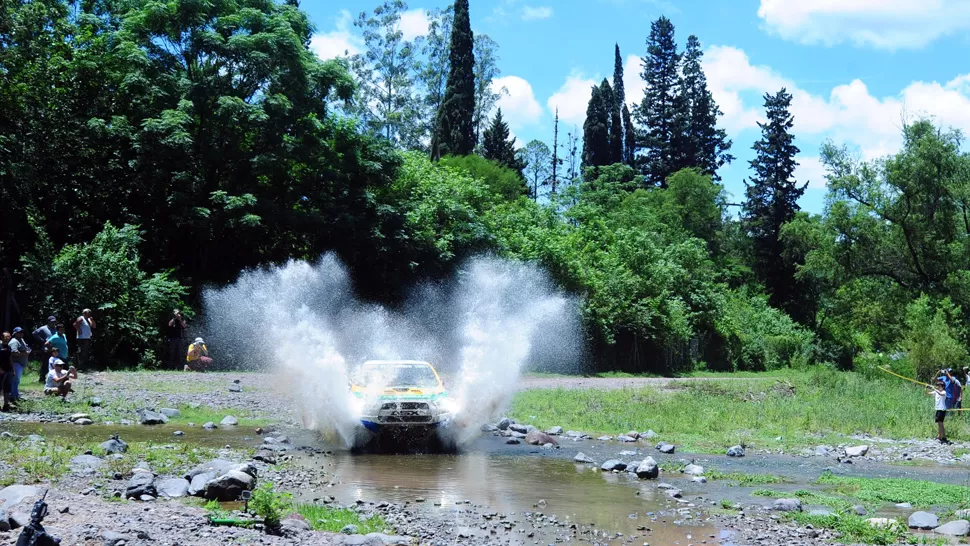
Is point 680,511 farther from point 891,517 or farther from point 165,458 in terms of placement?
point 165,458

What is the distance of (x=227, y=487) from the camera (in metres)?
12.4

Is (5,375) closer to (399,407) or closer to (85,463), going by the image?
(85,463)

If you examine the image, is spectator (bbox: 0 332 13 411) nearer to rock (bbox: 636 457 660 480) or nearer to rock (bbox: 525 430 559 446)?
rock (bbox: 525 430 559 446)

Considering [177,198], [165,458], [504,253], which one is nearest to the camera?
[165,458]

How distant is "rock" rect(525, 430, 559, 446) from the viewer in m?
20.1

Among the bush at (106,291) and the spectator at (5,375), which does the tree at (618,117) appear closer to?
the bush at (106,291)

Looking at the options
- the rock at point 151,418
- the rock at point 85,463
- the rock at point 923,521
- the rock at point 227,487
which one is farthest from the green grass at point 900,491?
the rock at point 151,418

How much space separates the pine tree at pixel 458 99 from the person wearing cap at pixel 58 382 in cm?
4819

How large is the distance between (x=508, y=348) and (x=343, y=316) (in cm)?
1992

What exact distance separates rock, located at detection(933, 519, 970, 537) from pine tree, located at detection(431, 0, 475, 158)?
59.3m

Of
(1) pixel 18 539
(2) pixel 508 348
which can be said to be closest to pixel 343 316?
(2) pixel 508 348

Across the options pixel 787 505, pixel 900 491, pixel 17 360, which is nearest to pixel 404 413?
pixel 787 505

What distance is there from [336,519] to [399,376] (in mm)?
7312

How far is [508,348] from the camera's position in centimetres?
2186
